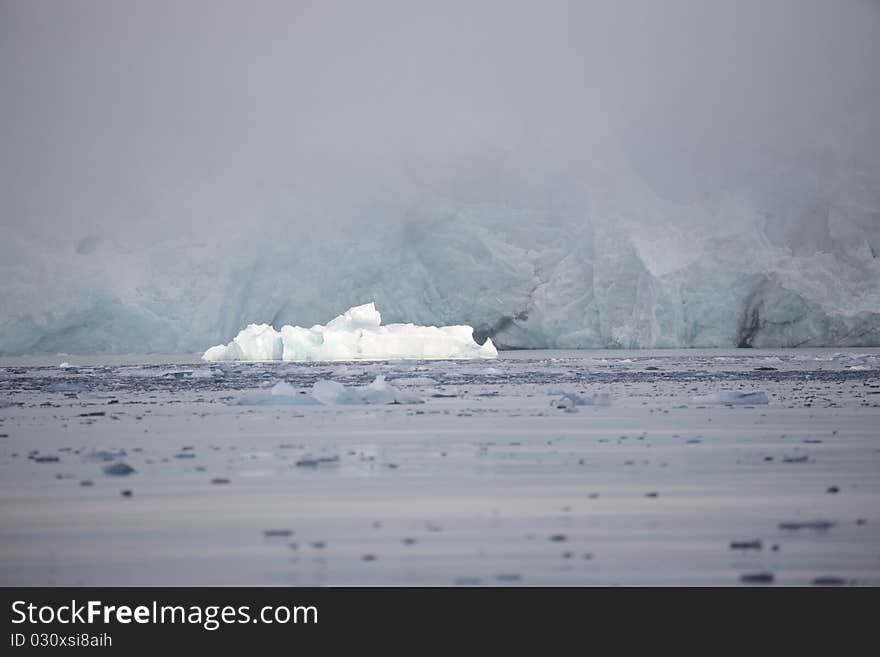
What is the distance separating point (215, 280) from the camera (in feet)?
127

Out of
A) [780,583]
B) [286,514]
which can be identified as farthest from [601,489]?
[780,583]

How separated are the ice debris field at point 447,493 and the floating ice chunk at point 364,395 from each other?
408 mm

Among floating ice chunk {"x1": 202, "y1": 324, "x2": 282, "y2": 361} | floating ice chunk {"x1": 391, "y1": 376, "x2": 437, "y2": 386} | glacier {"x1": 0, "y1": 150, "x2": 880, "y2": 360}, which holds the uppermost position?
glacier {"x1": 0, "y1": 150, "x2": 880, "y2": 360}

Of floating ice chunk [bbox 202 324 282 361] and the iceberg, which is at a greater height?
floating ice chunk [bbox 202 324 282 361]

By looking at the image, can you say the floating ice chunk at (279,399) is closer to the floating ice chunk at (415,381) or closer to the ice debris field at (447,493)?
the ice debris field at (447,493)

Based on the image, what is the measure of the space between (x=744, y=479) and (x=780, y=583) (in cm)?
305

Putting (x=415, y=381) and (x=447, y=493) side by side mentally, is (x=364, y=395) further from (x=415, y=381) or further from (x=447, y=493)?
A: (x=447, y=493)

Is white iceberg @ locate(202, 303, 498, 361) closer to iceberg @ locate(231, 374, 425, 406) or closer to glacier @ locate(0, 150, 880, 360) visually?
glacier @ locate(0, 150, 880, 360)

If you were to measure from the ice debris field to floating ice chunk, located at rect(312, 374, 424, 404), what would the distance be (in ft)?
1.34

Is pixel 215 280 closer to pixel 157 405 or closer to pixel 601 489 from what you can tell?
pixel 157 405

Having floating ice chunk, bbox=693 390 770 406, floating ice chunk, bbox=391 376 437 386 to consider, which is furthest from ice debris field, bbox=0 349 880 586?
floating ice chunk, bbox=391 376 437 386

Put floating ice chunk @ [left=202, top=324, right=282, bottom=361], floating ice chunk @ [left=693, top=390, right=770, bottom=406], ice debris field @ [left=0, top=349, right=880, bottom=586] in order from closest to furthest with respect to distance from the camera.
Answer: ice debris field @ [left=0, top=349, right=880, bottom=586], floating ice chunk @ [left=693, top=390, right=770, bottom=406], floating ice chunk @ [left=202, top=324, right=282, bottom=361]

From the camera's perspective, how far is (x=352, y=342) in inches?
1326

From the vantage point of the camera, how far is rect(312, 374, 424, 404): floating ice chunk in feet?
49.5
